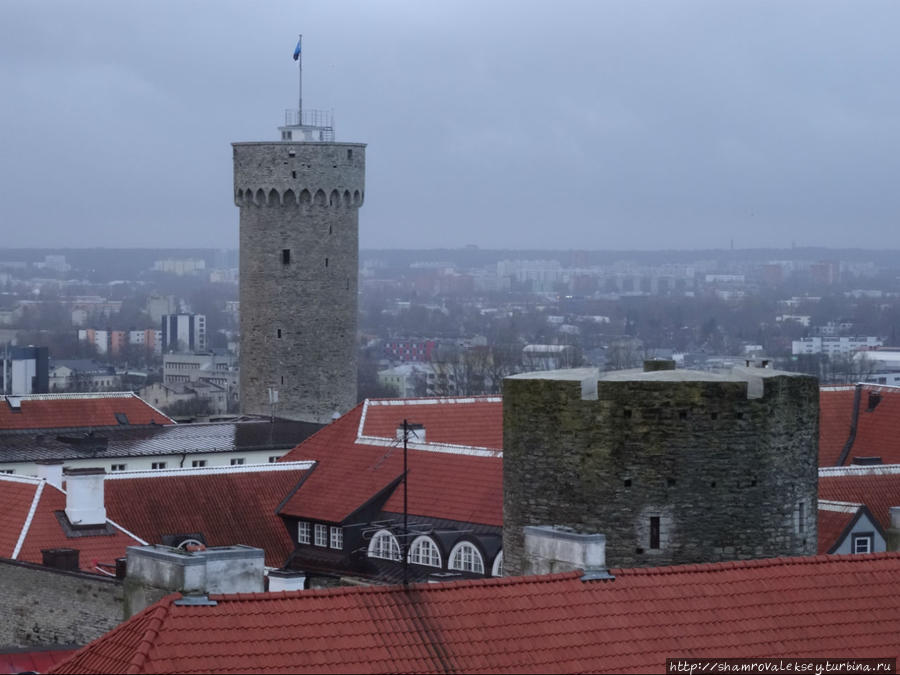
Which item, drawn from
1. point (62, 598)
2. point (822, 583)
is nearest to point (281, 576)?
point (62, 598)

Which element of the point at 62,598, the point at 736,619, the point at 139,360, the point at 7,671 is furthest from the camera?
the point at 139,360

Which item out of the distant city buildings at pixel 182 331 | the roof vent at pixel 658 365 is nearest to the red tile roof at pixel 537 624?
the roof vent at pixel 658 365

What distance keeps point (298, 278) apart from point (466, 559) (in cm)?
2732

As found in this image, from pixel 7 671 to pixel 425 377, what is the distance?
10819 cm

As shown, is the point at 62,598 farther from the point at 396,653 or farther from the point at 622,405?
the point at 396,653

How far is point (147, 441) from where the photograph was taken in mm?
45906

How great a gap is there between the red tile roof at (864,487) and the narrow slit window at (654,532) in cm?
1174

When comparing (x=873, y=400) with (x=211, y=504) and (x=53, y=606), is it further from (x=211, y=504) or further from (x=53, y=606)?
(x=53, y=606)

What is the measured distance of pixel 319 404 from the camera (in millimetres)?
56781

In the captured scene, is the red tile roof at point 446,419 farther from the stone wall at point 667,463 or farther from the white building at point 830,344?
the white building at point 830,344

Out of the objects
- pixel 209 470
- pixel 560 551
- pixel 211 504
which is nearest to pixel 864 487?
pixel 211 504

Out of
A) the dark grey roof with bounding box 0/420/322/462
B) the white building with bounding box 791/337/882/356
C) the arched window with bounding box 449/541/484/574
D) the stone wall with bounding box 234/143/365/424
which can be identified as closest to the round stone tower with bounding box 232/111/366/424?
the stone wall with bounding box 234/143/365/424

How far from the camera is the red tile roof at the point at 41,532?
3005cm

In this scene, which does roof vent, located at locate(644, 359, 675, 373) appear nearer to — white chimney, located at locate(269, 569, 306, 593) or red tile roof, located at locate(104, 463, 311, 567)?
white chimney, located at locate(269, 569, 306, 593)
